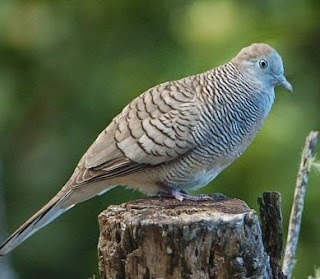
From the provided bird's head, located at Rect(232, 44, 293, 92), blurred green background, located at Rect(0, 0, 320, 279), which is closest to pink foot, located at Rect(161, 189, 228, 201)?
bird's head, located at Rect(232, 44, 293, 92)

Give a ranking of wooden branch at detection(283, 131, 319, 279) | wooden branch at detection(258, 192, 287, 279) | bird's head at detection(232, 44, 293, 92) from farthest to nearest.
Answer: bird's head at detection(232, 44, 293, 92) < wooden branch at detection(283, 131, 319, 279) < wooden branch at detection(258, 192, 287, 279)

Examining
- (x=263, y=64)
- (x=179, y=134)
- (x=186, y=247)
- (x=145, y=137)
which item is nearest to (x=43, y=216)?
(x=145, y=137)

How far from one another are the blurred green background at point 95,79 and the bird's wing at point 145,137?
1565 millimetres

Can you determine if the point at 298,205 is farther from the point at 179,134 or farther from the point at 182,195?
the point at 179,134

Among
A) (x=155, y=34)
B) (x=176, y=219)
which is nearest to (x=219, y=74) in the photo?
(x=176, y=219)

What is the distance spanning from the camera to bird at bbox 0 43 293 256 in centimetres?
461

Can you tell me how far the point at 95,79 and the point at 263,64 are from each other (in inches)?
99.3

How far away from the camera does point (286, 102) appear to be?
635cm

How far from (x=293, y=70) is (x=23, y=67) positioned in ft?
5.54

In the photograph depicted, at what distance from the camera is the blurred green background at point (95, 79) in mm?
Answer: 6344

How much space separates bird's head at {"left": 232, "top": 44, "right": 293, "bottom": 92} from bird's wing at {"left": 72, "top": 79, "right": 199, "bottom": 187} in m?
0.28

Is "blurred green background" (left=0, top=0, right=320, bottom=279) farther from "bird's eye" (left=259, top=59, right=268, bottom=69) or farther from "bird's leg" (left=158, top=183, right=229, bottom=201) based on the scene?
"bird's leg" (left=158, top=183, right=229, bottom=201)

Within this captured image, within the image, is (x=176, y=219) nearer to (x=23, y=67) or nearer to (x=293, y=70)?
(x=293, y=70)

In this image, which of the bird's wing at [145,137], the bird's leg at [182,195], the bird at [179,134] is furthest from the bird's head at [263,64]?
the bird's leg at [182,195]
